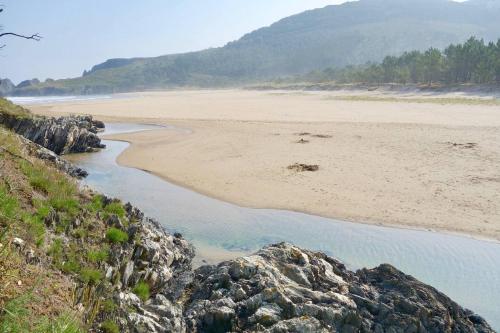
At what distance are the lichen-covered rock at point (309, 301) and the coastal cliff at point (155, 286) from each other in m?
0.02

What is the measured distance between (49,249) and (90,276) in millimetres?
962

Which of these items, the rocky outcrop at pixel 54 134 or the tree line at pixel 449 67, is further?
the tree line at pixel 449 67

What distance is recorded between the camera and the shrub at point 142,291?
926 cm

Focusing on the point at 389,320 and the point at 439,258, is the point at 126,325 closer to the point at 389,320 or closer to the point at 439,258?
the point at 389,320

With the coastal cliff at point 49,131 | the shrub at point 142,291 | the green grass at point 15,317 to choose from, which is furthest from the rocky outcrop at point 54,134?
the green grass at point 15,317

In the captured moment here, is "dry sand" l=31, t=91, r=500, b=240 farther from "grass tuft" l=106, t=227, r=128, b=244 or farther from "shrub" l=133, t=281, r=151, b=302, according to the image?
"shrub" l=133, t=281, r=151, b=302

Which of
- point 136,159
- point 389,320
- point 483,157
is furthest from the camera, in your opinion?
point 136,159

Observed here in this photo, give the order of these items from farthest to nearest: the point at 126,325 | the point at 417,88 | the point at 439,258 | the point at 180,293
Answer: the point at 417,88
the point at 439,258
the point at 180,293
the point at 126,325

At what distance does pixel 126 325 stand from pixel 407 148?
2424cm

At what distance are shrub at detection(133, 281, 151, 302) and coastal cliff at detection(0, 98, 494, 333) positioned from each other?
0.9 inches

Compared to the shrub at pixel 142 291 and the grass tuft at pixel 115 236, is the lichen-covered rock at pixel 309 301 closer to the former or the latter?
the shrub at pixel 142 291

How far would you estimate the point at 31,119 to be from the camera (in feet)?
91.3

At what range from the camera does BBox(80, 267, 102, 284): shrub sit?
320 inches

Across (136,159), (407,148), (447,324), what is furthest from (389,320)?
(136,159)
